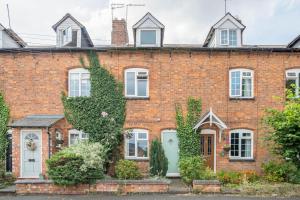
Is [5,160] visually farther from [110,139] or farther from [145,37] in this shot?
[145,37]

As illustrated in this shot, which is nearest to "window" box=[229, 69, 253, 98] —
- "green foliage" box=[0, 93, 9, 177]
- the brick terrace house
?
the brick terrace house

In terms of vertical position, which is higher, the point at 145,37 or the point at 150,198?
the point at 145,37

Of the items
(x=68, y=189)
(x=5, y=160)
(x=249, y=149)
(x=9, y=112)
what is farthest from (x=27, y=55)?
(x=249, y=149)

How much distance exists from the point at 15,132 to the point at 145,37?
889cm

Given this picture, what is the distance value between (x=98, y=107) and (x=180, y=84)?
4826 millimetres

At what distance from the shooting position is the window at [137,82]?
58.4 ft

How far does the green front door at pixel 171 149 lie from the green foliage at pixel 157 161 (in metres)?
0.71

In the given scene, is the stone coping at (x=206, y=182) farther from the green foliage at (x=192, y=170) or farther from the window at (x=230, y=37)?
the window at (x=230, y=37)

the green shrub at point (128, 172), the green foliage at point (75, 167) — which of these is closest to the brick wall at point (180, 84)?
the green shrub at point (128, 172)

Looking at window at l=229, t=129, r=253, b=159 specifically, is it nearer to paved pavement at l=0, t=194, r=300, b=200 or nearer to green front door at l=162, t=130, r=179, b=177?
green front door at l=162, t=130, r=179, b=177

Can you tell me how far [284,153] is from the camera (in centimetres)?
1453

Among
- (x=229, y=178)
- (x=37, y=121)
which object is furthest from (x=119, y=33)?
(x=229, y=178)

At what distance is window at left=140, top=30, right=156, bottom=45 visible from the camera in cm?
1836

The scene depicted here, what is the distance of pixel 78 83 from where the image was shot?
1792cm
